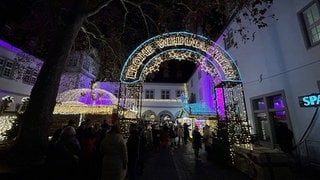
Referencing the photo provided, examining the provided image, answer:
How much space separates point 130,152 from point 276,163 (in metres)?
4.48

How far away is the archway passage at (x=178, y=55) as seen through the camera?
27.5 feet

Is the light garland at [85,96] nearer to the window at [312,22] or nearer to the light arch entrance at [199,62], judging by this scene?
the light arch entrance at [199,62]

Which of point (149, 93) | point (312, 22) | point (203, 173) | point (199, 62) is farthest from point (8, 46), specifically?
point (312, 22)

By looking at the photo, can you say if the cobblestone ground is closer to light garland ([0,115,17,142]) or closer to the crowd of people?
the crowd of people

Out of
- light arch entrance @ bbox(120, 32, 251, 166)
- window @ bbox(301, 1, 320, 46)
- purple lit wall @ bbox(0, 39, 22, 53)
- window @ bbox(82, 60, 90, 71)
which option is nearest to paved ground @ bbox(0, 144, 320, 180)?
light arch entrance @ bbox(120, 32, 251, 166)

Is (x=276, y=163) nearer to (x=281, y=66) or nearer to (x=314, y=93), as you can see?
(x=314, y=93)

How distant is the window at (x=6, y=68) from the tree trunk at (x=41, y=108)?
1566cm

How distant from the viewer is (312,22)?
289 inches

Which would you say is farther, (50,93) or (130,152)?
(50,93)

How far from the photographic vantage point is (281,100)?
8.90 metres

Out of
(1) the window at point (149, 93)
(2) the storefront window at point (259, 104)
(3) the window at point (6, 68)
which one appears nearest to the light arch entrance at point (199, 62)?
(2) the storefront window at point (259, 104)

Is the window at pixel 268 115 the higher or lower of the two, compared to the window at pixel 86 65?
lower

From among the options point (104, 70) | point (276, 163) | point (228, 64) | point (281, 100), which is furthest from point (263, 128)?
point (104, 70)

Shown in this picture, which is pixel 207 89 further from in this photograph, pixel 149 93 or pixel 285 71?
pixel 149 93
